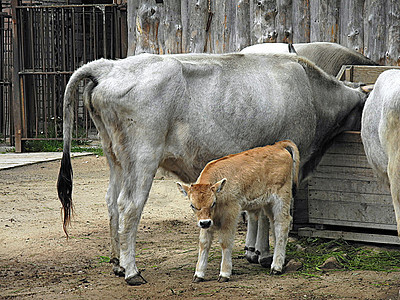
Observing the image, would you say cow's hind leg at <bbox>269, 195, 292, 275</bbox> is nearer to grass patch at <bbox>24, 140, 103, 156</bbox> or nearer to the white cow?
the white cow

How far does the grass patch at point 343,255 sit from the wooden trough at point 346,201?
99mm

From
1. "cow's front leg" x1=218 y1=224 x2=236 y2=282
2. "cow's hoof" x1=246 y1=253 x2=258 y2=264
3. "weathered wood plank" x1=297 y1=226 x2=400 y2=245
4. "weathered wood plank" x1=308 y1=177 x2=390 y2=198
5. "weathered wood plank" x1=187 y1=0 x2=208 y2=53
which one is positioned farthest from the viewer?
"weathered wood plank" x1=187 y1=0 x2=208 y2=53

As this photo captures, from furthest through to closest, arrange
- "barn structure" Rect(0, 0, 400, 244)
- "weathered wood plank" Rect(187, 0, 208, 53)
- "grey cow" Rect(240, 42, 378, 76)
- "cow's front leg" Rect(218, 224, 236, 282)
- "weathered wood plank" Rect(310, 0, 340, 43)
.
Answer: "weathered wood plank" Rect(187, 0, 208, 53)
"weathered wood plank" Rect(310, 0, 340, 43)
"grey cow" Rect(240, 42, 378, 76)
"barn structure" Rect(0, 0, 400, 244)
"cow's front leg" Rect(218, 224, 236, 282)

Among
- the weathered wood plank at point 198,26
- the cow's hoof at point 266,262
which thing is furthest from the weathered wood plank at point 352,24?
the cow's hoof at point 266,262

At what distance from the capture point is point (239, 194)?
15.6ft

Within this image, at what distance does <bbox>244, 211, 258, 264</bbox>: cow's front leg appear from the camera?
5.40m

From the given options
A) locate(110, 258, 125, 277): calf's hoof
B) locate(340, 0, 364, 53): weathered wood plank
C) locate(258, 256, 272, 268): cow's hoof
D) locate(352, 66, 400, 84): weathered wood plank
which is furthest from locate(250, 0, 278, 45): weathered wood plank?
locate(110, 258, 125, 277): calf's hoof

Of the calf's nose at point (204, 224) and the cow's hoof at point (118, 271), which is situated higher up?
the calf's nose at point (204, 224)

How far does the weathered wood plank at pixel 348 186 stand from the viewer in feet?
18.5

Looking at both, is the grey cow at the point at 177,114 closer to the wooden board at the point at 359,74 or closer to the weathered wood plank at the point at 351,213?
the weathered wood plank at the point at 351,213

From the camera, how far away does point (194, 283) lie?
4.62 metres

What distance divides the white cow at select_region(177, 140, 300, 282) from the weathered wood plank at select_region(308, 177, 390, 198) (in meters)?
0.78

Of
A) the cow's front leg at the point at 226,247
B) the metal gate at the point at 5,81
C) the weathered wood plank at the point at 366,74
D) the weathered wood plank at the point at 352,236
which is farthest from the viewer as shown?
the metal gate at the point at 5,81

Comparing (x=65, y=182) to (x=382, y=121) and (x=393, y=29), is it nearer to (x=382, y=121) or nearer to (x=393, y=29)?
(x=382, y=121)
